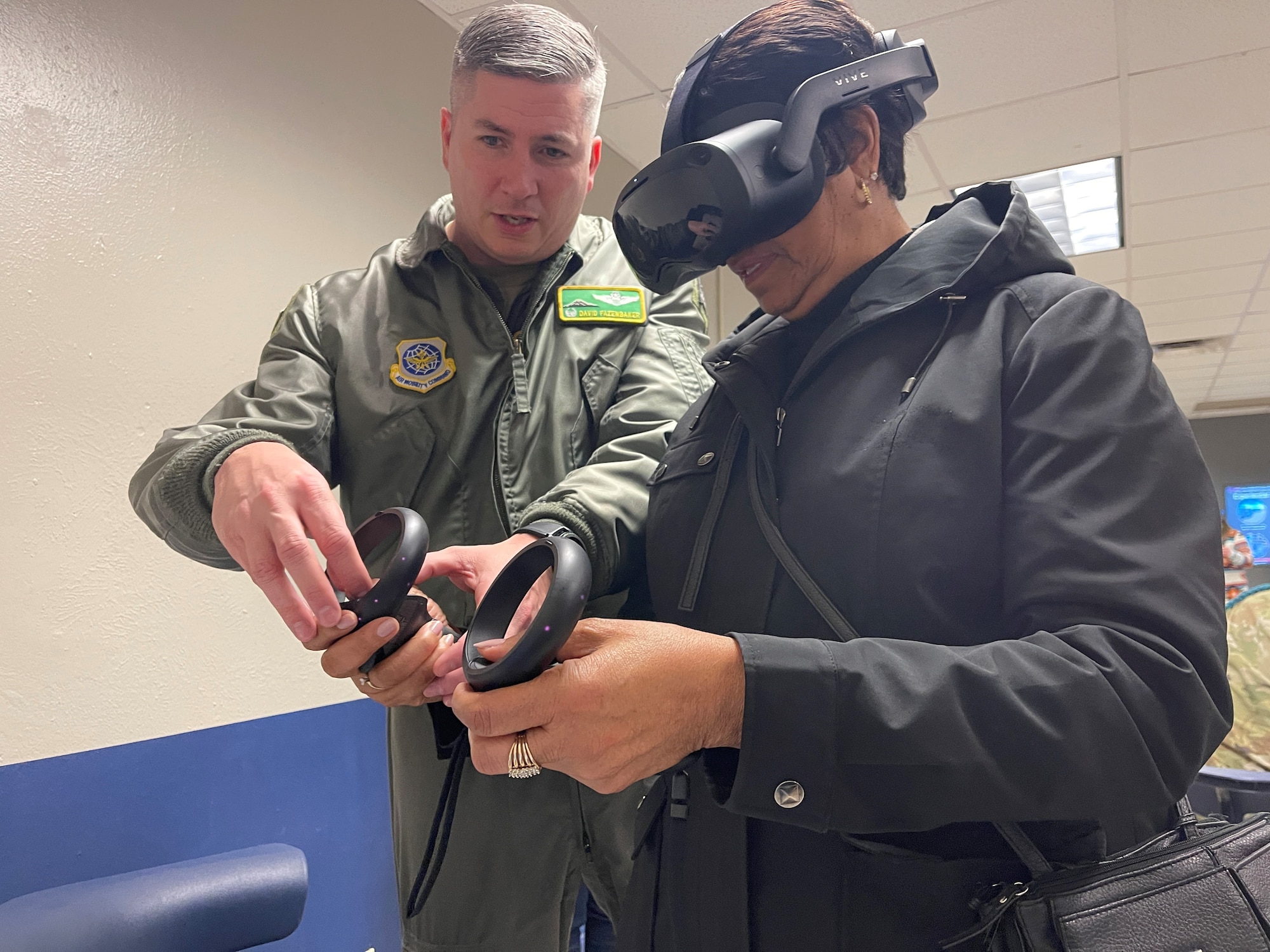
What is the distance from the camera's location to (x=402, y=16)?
7.66ft

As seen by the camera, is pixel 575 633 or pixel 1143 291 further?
pixel 1143 291

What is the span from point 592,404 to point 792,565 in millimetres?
454

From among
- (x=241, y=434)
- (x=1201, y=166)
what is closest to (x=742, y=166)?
(x=241, y=434)

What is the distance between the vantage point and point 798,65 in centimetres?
77

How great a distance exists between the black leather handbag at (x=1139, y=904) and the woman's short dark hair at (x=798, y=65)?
0.60 m

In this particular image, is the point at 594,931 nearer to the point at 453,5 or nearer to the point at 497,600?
the point at 497,600

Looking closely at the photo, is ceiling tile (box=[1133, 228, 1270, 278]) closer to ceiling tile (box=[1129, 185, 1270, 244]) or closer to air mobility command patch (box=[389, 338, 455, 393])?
ceiling tile (box=[1129, 185, 1270, 244])

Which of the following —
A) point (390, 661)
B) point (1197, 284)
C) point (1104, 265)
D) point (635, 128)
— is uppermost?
point (635, 128)

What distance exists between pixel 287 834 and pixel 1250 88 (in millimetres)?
3992

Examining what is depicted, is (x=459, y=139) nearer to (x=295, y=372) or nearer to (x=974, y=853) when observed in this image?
(x=295, y=372)

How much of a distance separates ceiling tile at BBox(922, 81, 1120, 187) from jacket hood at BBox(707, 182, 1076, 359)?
2.94 m

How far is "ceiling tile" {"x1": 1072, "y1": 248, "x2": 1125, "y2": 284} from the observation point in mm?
4762

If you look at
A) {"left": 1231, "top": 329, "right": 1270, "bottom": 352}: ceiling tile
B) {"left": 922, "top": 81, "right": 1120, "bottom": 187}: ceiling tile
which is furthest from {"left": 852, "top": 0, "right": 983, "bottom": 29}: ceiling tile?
{"left": 1231, "top": 329, "right": 1270, "bottom": 352}: ceiling tile

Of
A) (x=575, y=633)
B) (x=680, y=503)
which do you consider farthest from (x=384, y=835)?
(x=575, y=633)
